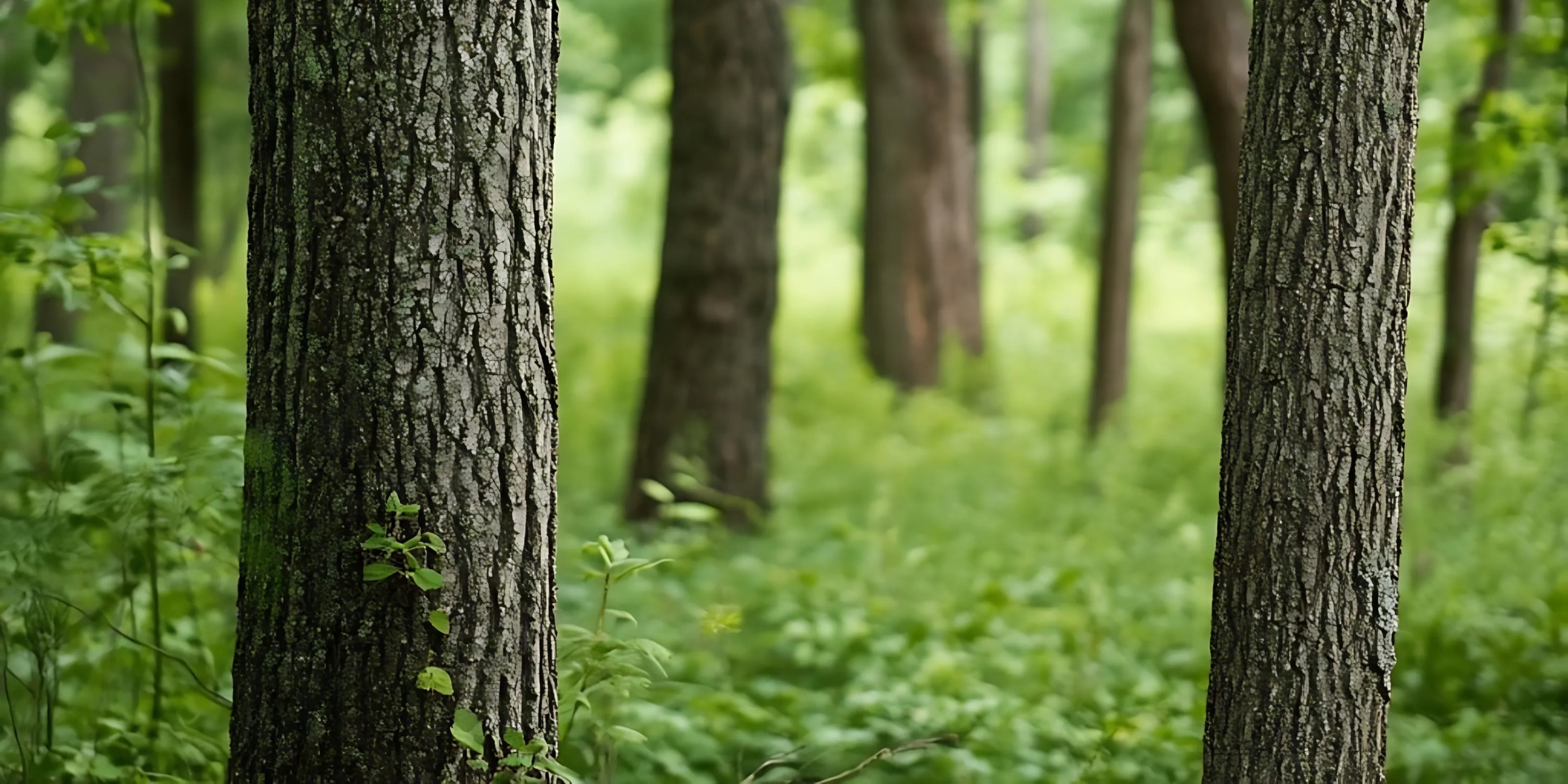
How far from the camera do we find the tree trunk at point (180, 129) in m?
7.92

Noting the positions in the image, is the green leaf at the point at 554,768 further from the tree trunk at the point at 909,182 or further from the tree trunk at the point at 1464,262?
the tree trunk at the point at 909,182

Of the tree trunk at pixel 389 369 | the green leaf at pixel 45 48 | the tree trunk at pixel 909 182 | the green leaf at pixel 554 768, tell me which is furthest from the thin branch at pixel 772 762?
the tree trunk at pixel 909 182

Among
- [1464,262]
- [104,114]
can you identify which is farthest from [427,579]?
[104,114]

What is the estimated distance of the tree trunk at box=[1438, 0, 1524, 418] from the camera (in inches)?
281

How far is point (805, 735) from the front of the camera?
3.96 meters

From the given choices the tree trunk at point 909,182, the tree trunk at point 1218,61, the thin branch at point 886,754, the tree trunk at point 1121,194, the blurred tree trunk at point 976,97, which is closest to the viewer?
the thin branch at point 886,754

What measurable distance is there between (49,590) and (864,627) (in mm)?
2850

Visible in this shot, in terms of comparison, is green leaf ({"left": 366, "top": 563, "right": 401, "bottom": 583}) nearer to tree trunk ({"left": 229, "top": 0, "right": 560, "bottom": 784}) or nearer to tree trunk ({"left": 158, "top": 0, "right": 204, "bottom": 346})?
tree trunk ({"left": 229, "top": 0, "right": 560, "bottom": 784})

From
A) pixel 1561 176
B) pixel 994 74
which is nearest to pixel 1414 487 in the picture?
pixel 1561 176

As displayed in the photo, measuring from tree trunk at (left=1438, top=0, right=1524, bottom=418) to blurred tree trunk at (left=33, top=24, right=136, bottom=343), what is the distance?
8.59m

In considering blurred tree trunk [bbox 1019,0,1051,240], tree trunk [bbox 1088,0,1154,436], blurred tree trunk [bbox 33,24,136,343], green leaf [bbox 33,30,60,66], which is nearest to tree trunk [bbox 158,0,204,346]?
blurred tree trunk [bbox 33,24,136,343]

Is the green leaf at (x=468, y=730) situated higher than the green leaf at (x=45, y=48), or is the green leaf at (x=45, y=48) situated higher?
the green leaf at (x=45, y=48)

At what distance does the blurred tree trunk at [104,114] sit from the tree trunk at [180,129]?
727 millimetres

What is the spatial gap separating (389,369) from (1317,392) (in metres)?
1.97
